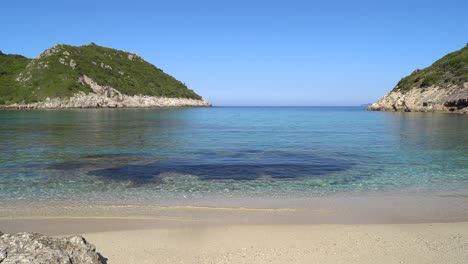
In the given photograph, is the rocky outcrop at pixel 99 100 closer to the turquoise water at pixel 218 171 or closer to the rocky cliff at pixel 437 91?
the rocky cliff at pixel 437 91

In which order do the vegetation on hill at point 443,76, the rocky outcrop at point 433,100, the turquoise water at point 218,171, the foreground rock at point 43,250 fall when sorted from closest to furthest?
the foreground rock at point 43,250
the turquoise water at point 218,171
the rocky outcrop at point 433,100
the vegetation on hill at point 443,76

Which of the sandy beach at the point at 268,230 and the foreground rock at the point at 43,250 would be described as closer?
the foreground rock at the point at 43,250

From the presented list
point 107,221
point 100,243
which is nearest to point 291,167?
point 107,221

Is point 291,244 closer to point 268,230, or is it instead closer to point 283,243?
point 283,243

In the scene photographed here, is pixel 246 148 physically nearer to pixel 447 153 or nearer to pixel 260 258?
pixel 447 153

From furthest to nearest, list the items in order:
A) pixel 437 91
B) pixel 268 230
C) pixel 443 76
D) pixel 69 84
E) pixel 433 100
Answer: pixel 69 84 → pixel 443 76 → pixel 437 91 → pixel 433 100 → pixel 268 230

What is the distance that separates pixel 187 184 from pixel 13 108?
459ft

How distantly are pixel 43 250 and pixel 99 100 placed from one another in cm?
16308

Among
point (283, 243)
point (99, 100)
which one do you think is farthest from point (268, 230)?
point (99, 100)

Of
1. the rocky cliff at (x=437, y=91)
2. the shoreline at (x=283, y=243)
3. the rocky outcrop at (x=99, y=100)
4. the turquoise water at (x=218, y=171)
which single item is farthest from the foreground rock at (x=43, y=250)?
the rocky outcrop at (x=99, y=100)

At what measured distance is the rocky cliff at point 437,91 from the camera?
96.4 meters

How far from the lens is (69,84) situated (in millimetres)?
152375

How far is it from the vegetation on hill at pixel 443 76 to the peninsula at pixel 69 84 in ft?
388

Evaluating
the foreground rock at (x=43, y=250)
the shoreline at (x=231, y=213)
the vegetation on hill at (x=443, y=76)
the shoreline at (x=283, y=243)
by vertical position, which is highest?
the vegetation on hill at (x=443, y=76)
